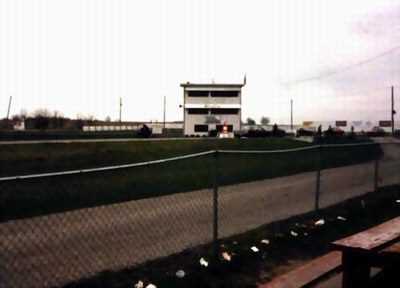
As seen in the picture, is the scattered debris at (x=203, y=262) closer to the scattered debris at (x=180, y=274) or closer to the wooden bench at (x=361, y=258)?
the scattered debris at (x=180, y=274)

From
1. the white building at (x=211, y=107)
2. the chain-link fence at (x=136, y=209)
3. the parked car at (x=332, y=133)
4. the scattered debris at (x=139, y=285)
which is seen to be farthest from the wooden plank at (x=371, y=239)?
the white building at (x=211, y=107)

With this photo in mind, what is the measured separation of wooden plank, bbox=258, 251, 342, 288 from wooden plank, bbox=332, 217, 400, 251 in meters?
0.71

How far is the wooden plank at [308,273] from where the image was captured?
174 inches

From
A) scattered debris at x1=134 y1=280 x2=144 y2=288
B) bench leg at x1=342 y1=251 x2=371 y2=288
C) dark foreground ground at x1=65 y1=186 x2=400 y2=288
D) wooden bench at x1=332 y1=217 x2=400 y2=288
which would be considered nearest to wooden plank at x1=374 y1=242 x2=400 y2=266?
wooden bench at x1=332 y1=217 x2=400 y2=288

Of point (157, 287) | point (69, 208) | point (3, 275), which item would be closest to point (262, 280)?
point (157, 287)

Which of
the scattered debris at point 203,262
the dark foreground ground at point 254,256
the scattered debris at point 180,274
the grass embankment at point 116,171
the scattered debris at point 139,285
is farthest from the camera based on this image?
the grass embankment at point 116,171

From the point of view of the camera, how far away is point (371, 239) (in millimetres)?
4070

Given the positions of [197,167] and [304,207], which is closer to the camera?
[304,207]

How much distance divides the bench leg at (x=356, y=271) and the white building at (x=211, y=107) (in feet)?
215

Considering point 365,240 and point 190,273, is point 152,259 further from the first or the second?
point 365,240

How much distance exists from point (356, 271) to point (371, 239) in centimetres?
44

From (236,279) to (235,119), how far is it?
222 feet

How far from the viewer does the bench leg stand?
12.3 ft

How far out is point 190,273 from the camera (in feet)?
15.7
